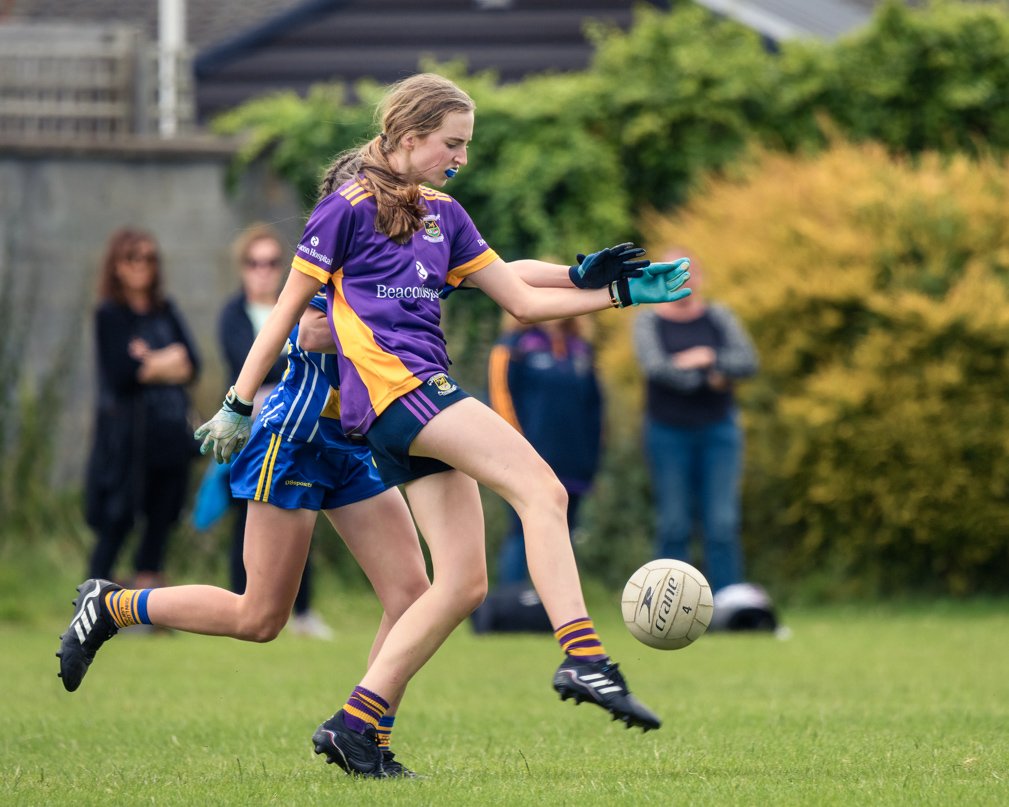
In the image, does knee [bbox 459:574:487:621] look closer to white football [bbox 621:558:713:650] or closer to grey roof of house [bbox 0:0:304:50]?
white football [bbox 621:558:713:650]

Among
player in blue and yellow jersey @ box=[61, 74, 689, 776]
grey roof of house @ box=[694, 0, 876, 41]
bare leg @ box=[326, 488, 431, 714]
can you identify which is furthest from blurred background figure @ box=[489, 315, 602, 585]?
grey roof of house @ box=[694, 0, 876, 41]

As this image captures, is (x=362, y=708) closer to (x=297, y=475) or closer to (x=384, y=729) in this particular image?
(x=384, y=729)

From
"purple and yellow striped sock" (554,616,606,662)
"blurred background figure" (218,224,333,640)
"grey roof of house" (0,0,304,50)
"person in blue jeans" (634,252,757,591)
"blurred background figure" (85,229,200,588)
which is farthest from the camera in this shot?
"grey roof of house" (0,0,304,50)

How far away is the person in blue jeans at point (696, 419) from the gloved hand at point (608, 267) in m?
4.73

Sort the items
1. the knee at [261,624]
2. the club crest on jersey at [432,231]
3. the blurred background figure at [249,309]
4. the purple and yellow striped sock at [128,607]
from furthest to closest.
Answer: the blurred background figure at [249,309], the purple and yellow striped sock at [128,607], the knee at [261,624], the club crest on jersey at [432,231]

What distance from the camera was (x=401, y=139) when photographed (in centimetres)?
467

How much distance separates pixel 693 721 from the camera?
19.4 feet

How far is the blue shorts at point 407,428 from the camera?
4.43m

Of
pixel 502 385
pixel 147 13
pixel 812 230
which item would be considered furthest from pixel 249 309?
pixel 147 13

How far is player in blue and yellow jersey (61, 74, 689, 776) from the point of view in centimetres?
442

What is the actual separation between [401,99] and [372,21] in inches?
553

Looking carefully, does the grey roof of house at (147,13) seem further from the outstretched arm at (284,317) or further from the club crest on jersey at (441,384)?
the club crest on jersey at (441,384)

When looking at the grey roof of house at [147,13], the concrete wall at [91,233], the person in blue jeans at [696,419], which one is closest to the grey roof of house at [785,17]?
the concrete wall at [91,233]

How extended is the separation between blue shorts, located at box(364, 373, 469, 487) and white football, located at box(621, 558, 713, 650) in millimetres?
820
